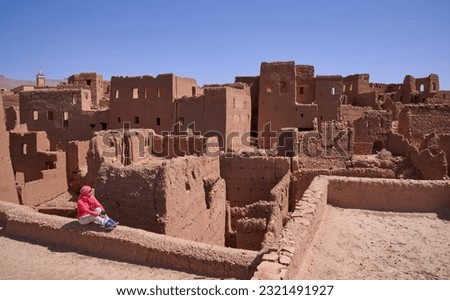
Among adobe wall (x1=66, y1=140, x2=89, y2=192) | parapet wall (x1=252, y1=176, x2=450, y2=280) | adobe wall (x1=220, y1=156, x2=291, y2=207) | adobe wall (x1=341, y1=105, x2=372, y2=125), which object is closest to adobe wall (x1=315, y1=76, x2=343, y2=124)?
adobe wall (x1=341, y1=105, x2=372, y2=125)

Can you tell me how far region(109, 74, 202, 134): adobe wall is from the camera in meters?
20.3

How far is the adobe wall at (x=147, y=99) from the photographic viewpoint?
66.6 ft

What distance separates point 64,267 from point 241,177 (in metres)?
8.09

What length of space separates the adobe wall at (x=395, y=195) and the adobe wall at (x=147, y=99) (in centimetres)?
1351

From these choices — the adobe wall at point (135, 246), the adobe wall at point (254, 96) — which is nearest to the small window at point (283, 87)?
the adobe wall at point (254, 96)

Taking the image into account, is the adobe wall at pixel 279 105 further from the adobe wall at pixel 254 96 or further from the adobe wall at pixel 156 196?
the adobe wall at pixel 156 196

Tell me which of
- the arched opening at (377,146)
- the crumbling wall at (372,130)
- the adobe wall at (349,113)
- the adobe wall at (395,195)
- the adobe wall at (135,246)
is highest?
the adobe wall at (349,113)

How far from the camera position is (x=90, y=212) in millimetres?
6395

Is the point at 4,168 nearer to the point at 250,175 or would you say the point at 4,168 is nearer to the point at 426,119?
the point at 250,175

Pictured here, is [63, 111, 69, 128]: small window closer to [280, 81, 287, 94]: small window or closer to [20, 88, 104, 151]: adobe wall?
[20, 88, 104, 151]: adobe wall

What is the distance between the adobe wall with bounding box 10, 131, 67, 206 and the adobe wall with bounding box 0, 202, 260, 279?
7001mm

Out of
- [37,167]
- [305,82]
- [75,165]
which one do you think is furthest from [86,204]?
[305,82]

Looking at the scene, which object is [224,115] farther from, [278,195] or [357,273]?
[357,273]

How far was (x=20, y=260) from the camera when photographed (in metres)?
6.30
